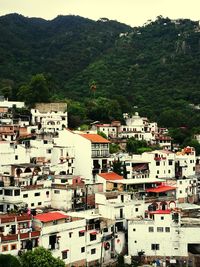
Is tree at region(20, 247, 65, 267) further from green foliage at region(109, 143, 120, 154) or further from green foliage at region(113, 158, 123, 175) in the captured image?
green foliage at region(109, 143, 120, 154)

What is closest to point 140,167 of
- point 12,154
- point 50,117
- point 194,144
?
point 12,154

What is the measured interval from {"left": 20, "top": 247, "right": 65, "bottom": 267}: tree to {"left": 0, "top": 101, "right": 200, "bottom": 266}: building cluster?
1135mm

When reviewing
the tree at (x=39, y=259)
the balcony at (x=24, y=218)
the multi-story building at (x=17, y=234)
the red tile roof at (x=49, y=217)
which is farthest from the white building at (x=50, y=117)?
the tree at (x=39, y=259)

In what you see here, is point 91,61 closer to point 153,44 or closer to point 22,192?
point 153,44

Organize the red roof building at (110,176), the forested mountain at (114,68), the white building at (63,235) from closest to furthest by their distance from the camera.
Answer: the white building at (63,235) → the red roof building at (110,176) → the forested mountain at (114,68)

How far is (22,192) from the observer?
3528 cm

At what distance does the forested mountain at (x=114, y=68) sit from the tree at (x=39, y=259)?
33.0 meters

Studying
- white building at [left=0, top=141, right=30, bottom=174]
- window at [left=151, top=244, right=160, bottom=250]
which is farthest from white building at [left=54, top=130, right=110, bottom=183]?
window at [left=151, top=244, right=160, bottom=250]

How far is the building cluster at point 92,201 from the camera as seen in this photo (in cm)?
3177

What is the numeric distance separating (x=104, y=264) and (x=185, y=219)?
21.7ft

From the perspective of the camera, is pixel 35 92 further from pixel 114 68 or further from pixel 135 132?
pixel 114 68

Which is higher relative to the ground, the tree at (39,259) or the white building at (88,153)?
the white building at (88,153)

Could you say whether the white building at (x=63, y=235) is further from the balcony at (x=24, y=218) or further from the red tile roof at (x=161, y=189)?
the red tile roof at (x=161, y=189)

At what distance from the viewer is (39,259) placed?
2812 centimetres
